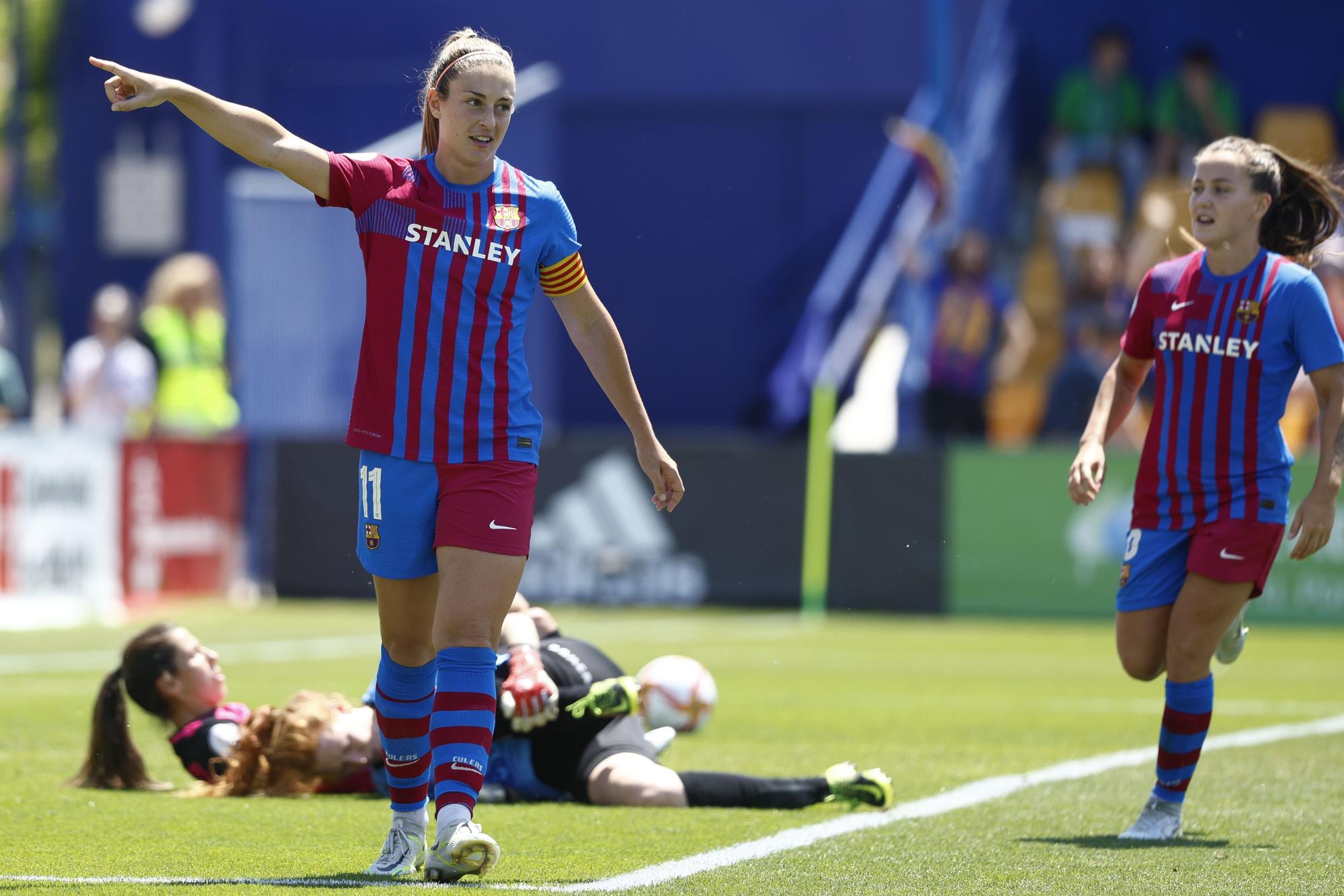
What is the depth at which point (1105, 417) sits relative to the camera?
6508 mm

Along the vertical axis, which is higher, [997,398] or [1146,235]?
[1146,235]

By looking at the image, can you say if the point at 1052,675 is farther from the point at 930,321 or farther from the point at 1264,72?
the point at 1264,72

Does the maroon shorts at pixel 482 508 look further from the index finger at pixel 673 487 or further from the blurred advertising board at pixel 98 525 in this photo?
the blurred advertising board at pixel 98 525

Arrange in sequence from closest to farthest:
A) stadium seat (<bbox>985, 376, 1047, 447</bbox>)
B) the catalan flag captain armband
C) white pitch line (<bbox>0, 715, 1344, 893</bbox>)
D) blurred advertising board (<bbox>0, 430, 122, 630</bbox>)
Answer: white pitch line (<bbox>0, 715, 1344, 893</bbox>) < the catalan flag captain armband < blurred advertising board (<bbox>0, 430, 122, 630</bbox>) < stadium seat (<bbox>985, 376, 1047, 447</bbox>)

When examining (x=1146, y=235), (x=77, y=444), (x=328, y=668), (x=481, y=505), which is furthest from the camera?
(x=1146, y=235)

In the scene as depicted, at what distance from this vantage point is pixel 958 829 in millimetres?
6367

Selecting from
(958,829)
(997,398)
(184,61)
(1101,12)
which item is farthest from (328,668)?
(1101,12)

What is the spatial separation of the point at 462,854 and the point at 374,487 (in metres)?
0.96

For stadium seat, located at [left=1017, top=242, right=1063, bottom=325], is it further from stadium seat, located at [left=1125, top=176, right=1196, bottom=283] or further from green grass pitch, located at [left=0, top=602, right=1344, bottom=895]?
green grass pitch, located at [left=0, top=602, right=1344, bottom=895]

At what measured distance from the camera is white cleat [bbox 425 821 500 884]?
5.05 meters

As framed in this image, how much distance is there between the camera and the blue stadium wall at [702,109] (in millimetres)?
22172

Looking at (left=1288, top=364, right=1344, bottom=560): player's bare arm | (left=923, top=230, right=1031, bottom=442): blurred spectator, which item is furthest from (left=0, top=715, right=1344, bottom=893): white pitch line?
(left=923, top=230, right=1031, bottom=442): blurred spectator

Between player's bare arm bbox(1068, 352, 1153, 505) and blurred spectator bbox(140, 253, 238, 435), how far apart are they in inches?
438

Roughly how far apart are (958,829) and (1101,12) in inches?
700
